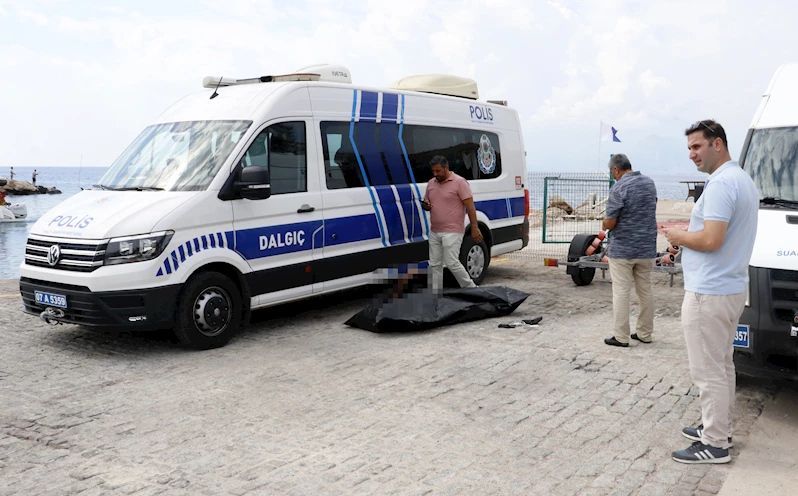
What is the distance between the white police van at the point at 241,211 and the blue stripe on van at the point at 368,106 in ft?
0.04

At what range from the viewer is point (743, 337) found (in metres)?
5.11

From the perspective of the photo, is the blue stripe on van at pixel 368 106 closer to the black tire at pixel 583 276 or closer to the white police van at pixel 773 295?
the black tire at pixel 583 276

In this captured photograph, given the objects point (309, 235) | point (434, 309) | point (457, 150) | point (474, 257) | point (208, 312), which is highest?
point (457, 150)

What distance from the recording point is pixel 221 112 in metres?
7.68

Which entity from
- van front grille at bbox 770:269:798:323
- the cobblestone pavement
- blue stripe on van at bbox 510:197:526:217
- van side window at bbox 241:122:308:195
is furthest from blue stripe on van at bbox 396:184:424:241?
van front grille at bbox 770:269:798:323

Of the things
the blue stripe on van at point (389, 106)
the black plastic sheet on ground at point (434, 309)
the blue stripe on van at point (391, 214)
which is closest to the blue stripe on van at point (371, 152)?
the blue stripe on van at point (391, 214)

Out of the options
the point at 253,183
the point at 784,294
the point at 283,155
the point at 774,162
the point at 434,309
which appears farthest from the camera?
the point at 434,309

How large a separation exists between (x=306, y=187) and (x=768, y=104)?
4587 mm

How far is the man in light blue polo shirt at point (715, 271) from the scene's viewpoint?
418 centimetres

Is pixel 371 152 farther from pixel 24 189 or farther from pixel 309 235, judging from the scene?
pixel 24 189

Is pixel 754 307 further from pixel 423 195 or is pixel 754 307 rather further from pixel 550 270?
pixel 550 270

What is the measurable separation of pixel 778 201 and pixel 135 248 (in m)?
5.50

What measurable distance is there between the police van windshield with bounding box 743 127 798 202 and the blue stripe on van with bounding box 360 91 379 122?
424 centimetres

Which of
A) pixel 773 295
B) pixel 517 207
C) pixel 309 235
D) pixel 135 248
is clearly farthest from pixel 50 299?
pixel 517 207
